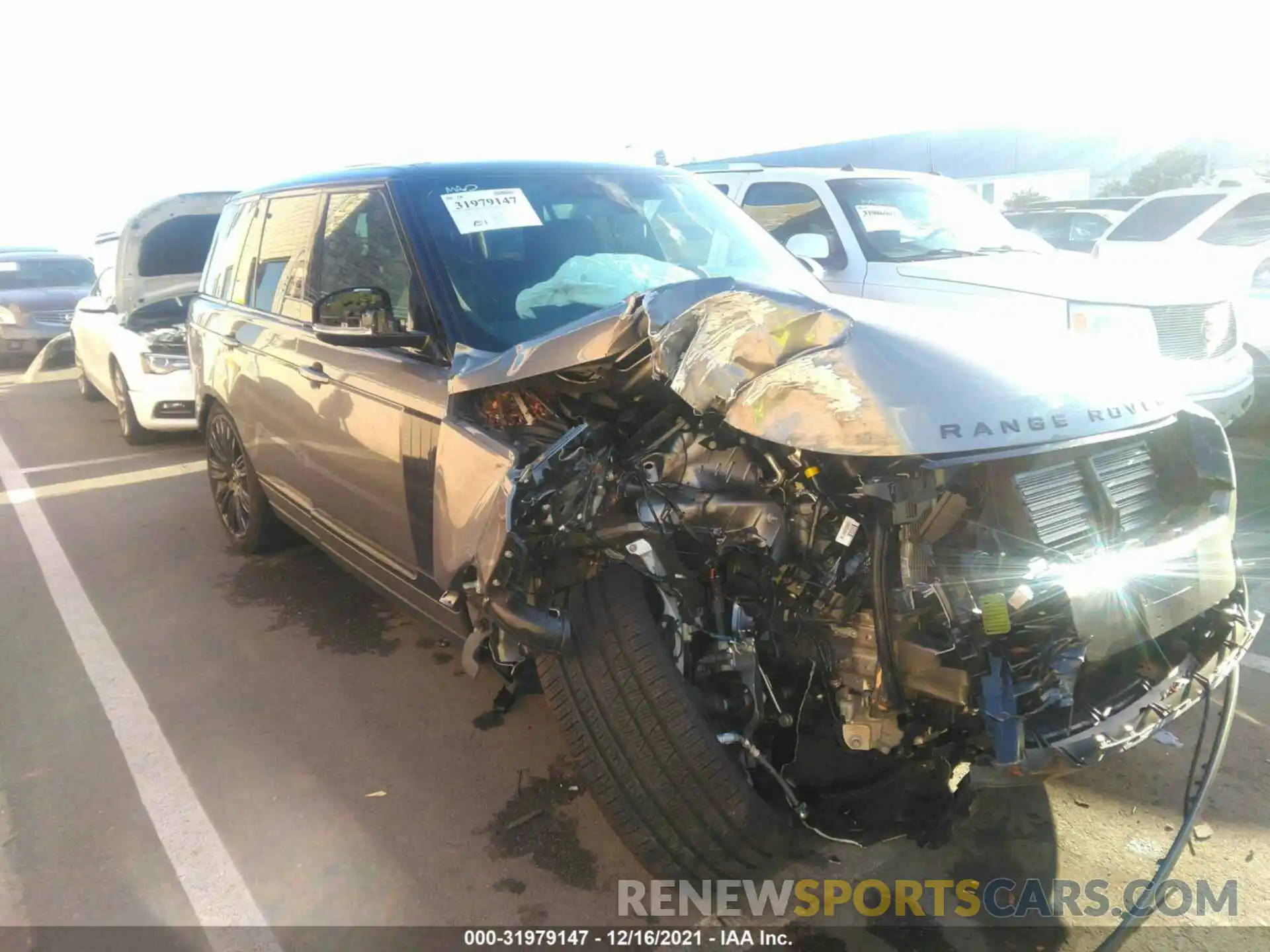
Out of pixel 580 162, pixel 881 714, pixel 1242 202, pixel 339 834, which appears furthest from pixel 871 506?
pixel 1242 202

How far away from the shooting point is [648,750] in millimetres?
2449

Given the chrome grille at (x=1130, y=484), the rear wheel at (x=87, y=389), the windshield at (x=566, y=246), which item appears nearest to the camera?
the chrome grille at (x=1130, y=484)

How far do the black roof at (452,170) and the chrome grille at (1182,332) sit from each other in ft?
11.4

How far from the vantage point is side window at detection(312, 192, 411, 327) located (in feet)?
11.3

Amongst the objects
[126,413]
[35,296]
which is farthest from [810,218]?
[35,296]

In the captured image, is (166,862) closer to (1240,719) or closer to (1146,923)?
(1146,923)

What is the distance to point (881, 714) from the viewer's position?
2.35 metres

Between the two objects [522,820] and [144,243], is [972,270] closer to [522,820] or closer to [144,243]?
[522,820]

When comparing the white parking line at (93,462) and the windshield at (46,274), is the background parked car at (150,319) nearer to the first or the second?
the white parking line at (93,462)

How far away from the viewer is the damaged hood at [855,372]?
2201mm

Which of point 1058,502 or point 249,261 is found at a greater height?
point 249,261

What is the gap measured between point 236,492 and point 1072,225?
1223 centimetres

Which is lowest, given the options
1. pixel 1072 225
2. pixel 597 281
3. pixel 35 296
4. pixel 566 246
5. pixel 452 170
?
pixel 35 296

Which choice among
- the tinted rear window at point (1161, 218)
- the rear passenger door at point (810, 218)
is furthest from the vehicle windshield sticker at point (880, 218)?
the tinted rear window at point (1161, 218)
